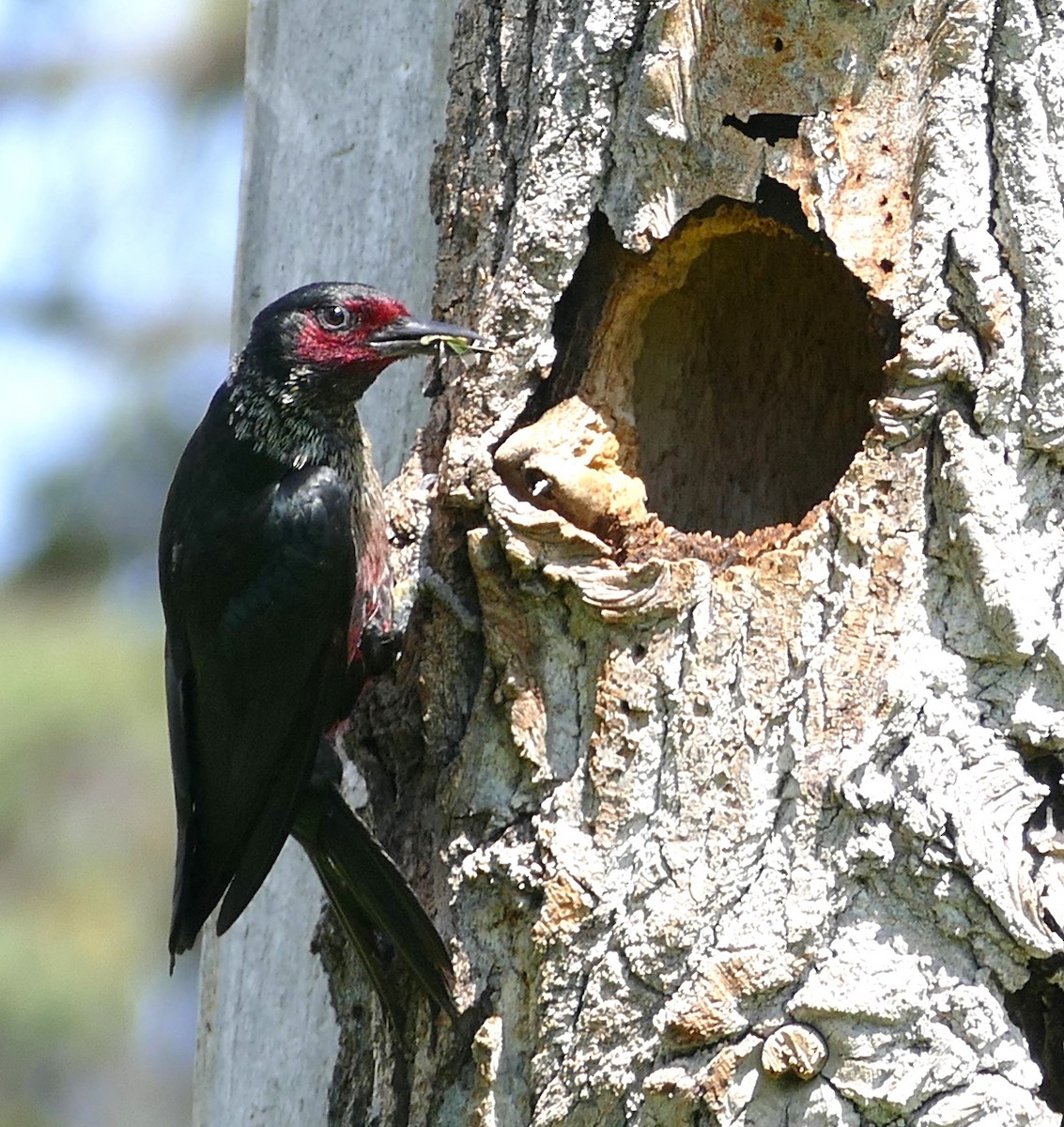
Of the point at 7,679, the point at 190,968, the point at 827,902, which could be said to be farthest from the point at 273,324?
the point at 190,968

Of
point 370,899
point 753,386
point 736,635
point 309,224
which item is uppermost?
point 309,224

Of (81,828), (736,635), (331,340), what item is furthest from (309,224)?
(81,828)

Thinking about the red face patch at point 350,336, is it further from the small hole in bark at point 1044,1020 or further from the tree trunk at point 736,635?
the small hole in bark at point 1044,1020

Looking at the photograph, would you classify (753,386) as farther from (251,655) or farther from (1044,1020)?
(1044,1020)

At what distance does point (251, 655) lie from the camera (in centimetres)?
348

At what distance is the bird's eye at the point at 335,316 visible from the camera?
329cm

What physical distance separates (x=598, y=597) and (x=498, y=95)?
969 mm

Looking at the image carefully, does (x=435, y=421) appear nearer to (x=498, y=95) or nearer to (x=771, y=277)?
(x=498, y=95)

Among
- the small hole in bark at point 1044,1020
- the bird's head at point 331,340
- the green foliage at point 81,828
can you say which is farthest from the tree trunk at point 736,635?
the green foliage at point 81,828

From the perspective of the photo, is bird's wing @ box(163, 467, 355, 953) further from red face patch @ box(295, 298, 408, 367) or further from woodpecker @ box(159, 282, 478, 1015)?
red face patch @ box(295, 298, 408, 367)

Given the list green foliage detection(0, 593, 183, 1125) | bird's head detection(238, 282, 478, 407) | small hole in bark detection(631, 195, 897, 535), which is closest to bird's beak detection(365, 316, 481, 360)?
bird's head detection(238, 282, 478, 407)

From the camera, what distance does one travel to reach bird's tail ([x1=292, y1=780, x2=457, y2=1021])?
8.95 feet

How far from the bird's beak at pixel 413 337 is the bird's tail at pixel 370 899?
838 mm

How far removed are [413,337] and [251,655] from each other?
766 mm
